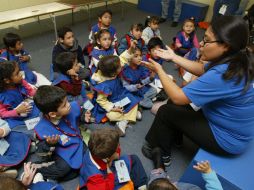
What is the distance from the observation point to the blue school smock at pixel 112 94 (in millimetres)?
2469

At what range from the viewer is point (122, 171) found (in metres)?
1.80

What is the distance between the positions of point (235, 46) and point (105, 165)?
116cm

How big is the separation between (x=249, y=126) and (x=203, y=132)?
0.31 metres

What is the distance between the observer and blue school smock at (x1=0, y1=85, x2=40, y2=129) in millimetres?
2172

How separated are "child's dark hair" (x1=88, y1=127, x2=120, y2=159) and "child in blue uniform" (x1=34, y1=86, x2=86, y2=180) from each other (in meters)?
0.35

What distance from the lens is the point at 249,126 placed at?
5.54 ft

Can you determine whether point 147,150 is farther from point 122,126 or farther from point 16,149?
point 16,149

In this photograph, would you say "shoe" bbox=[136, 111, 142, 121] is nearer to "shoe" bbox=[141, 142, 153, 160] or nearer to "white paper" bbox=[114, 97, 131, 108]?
"white paper" bbox=[114, 97, 131, 108]

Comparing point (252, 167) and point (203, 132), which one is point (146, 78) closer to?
point (203, 132)

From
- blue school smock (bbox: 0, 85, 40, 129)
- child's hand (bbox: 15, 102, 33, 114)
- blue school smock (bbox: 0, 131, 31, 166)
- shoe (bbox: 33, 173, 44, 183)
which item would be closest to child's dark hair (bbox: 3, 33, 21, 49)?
blue school smock (bbox: 0, 85, 40, 129)

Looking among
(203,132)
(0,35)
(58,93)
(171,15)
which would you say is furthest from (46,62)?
(171,15)

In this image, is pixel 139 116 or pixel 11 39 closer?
pixel 139 116

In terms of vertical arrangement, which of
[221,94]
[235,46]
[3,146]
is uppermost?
[235,46]

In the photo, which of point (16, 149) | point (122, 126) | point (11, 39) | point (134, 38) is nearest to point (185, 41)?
point (134, 38)
